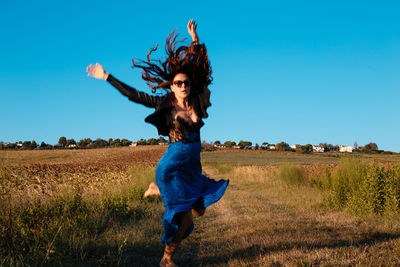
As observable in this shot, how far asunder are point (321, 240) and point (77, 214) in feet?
14.6

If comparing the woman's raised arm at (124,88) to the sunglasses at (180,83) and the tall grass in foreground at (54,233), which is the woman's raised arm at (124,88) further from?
the tall grass in foreground at (54,233)

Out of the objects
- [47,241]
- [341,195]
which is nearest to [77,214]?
[47,241]

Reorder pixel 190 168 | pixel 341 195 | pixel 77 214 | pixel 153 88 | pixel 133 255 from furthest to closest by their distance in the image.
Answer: pixel 341 195 < pixel 77 214 < pixel 133 255 < pixel 153 88 < pixel 190 168

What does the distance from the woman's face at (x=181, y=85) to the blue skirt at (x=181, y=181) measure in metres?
0.52

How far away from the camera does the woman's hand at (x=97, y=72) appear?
3.49 meters

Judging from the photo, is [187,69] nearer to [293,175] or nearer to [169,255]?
[169,255]

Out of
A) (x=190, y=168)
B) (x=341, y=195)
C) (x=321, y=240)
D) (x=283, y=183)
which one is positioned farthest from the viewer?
(x=283, y=183)

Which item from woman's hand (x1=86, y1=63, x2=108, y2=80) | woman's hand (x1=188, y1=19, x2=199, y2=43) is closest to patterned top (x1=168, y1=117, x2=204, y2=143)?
woman's hand (x1=86, y1=63, x2=108, y2=80)

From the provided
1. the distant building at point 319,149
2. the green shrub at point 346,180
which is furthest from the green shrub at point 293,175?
the distant building at point 319,149

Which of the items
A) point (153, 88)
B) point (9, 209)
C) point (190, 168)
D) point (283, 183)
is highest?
point (153, 88)

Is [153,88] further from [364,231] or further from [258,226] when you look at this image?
[364,231]

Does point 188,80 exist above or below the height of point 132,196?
above

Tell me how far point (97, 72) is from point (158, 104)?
84 centimetres

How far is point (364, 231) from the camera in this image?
5.54 metres
